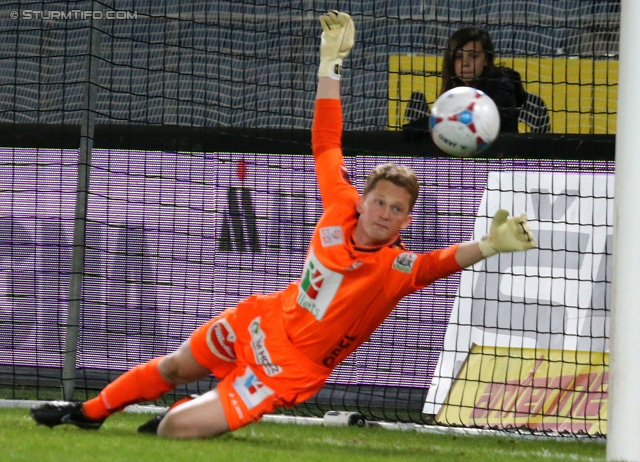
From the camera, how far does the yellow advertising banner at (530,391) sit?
5.74m

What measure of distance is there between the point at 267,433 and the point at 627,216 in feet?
7.35

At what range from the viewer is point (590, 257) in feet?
19.5

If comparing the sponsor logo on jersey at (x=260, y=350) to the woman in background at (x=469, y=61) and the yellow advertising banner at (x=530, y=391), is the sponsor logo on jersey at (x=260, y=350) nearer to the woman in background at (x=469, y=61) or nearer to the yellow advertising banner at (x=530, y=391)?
the yellow advertising banner at (x=530, y=391)

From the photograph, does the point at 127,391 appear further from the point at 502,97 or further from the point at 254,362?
the point at 502,97

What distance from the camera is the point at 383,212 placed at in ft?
14.8

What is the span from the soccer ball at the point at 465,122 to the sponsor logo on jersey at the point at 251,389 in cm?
138

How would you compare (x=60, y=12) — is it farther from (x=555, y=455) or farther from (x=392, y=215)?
(x=555, y=455)

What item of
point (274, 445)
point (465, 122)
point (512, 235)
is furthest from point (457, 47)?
point (274, 445)

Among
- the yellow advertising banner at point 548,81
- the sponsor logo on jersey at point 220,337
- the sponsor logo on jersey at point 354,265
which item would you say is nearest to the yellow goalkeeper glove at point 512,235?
the sponsor logo on jersey at point 354,265

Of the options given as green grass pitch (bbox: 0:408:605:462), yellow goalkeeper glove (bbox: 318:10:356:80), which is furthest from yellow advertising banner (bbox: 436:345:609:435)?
yellow goalkeeper glove (bbox: 318:10:356:80)

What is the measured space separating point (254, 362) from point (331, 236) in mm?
688

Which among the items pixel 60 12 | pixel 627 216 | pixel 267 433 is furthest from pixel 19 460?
pixel 60 12

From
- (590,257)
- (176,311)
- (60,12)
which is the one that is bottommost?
(176,311)

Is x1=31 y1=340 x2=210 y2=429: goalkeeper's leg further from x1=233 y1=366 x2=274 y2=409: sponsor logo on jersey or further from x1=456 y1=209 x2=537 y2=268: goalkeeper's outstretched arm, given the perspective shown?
x1=456 y1=209 x2=537 y2=268: goalkeeper's outstretched arm
